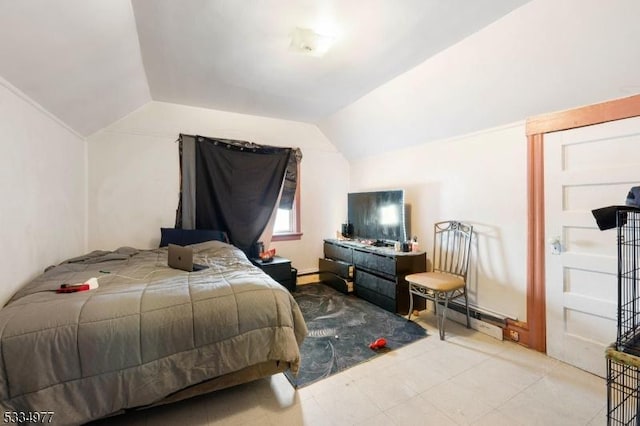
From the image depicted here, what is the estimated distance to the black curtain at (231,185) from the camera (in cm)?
376

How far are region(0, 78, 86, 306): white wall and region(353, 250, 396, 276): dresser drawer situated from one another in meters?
3.17

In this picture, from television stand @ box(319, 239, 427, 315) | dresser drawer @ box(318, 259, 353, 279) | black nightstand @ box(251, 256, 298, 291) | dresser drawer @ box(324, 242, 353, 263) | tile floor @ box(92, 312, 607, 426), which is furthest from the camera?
dresser drawer @ box(324, 242, 353, 263)

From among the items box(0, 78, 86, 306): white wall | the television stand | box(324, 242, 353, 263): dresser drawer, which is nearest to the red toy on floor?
the television stand

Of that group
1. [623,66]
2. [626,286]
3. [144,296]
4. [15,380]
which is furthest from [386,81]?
[15,380]

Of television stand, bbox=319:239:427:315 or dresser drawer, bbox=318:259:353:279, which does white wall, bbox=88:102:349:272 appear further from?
television stand, bbox=319:239:427:315

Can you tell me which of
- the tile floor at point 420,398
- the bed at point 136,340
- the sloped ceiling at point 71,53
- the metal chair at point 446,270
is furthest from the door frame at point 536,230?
the sloped ceiling at point 71,53

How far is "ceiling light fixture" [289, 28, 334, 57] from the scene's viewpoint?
210cm

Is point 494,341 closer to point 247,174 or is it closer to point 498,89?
point 498,89

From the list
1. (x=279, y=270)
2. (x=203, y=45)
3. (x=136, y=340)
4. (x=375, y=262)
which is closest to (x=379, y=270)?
(x=375, y=262)

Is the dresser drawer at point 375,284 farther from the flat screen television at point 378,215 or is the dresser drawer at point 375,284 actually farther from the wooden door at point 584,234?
the wooden door at point 584,234

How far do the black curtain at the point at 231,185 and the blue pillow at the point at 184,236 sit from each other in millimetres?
195

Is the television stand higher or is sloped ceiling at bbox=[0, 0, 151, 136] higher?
sloped ceiling at bbox=[0, 0, 151, 136]

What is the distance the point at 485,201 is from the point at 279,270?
2.56 meters

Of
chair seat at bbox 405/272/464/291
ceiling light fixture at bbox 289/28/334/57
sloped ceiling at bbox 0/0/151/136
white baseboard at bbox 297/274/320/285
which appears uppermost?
ceiling light fixture at bbox 289/28/334/57
